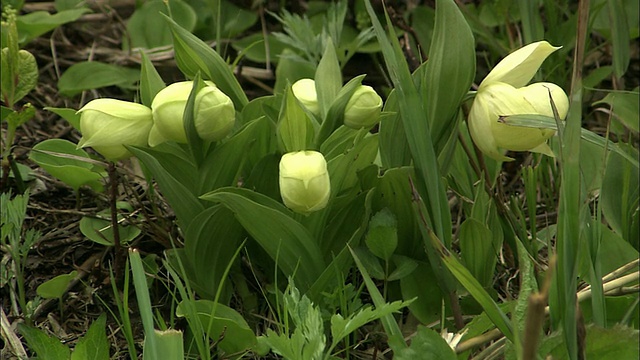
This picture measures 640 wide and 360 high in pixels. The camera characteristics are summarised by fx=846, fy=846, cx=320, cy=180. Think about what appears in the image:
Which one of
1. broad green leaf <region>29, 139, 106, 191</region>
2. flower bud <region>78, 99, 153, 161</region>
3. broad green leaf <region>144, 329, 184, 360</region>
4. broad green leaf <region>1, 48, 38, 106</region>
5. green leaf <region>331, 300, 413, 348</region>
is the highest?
flower bud <region>78, 99, 153, 161</region>

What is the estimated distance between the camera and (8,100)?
4.91ft

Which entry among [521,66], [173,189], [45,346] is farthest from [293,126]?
[45,346]

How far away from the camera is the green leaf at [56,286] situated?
120cm

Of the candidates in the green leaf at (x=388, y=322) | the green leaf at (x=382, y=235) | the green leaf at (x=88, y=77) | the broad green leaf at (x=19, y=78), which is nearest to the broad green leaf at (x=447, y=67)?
the green leaf at (x=382, y=235)

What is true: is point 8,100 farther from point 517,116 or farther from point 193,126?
point 517,116

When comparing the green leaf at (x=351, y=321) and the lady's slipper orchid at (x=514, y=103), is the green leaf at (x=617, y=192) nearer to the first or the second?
the lady's slipper orchid at (x=514, y=103)

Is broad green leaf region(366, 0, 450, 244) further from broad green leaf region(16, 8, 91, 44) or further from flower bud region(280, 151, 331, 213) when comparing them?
broad green leaf region(16, 8, 91, 44)

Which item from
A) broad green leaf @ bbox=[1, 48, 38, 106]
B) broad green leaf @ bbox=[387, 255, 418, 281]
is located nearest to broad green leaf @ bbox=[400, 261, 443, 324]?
broad green leaf @ bbox=[387, 255, 418, 281]

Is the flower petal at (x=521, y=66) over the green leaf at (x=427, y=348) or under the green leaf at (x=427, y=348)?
over

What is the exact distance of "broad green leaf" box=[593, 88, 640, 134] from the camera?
4.90ft

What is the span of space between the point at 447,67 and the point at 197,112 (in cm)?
32

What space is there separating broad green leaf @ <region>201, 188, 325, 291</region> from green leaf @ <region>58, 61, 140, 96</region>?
2.47 feet

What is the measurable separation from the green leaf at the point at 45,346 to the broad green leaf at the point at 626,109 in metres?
0.98

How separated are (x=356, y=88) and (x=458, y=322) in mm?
333
